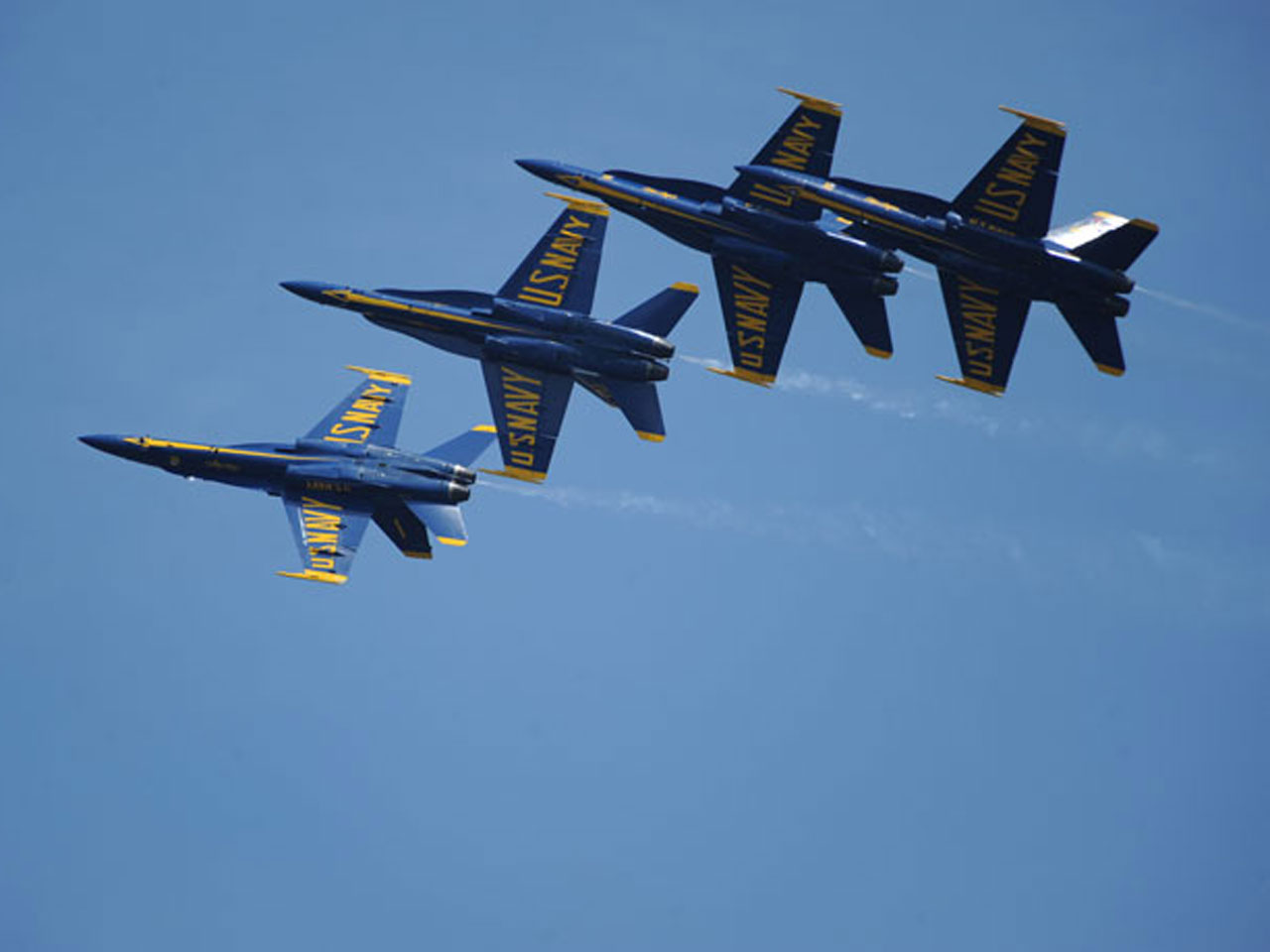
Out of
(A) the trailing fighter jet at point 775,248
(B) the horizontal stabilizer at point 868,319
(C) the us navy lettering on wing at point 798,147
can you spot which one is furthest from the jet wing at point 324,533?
(C) the us navy lettering on wing at point 798,147

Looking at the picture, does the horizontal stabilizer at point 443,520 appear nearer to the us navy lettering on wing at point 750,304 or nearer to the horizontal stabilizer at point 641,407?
the horizontal stabilizer at point 641,407

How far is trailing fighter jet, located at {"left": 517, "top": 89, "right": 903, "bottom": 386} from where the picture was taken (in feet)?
260

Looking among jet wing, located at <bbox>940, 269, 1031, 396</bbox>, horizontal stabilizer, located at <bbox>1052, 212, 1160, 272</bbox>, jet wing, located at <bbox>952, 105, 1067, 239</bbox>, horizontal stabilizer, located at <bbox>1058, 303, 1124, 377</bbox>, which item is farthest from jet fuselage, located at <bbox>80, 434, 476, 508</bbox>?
horizontal stabilizer, located at <bbox>1052, 212, 1160, 272</bbox>

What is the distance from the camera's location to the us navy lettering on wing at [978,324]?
79.1 metres

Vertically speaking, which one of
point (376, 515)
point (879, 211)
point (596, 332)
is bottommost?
point (376, 515)

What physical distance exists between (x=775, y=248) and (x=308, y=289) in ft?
64.6

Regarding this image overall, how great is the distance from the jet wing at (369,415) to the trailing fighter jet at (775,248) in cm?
1473

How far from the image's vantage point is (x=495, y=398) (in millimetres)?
80688

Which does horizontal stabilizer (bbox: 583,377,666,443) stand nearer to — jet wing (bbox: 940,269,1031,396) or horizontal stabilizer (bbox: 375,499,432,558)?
horizontal stabilizer (bbox: 375,499,432,558)

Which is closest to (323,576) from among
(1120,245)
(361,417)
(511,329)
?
(361,417)

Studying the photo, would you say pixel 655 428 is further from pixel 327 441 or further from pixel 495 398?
pixel 327 441

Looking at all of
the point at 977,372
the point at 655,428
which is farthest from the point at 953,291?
the point at 655,428

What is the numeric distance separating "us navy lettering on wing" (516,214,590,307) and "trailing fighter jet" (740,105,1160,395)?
801 cm

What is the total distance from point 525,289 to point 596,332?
375 centimetres
